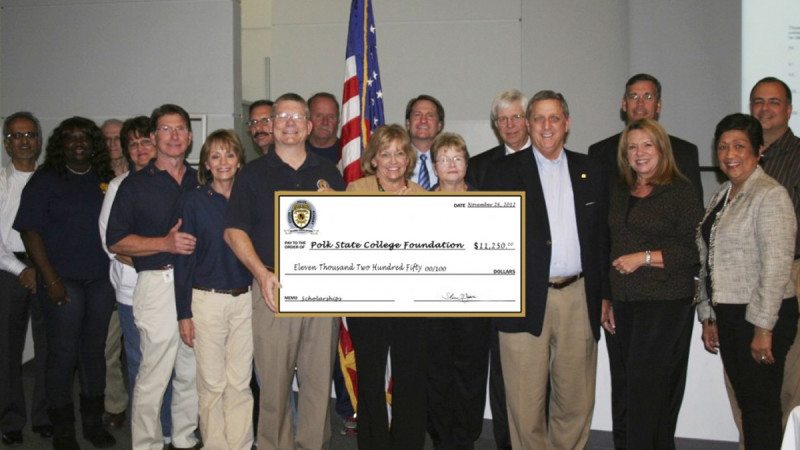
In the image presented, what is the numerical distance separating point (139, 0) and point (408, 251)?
4.92m

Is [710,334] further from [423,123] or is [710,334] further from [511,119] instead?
[423,123]

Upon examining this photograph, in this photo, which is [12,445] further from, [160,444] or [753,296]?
[753,296]

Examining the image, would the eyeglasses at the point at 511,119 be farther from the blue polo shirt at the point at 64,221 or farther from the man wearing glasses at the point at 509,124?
the blue polo shirt at the point at 64,221

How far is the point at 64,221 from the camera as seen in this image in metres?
4.50

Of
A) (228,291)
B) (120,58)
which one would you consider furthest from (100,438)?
(120,58)

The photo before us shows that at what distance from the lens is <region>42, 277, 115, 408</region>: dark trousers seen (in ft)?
14.8

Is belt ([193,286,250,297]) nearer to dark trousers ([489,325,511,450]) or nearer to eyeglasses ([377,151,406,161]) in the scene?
eyeglasses ([377,151,406,161])

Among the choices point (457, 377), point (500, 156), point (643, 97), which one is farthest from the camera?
point (643, 97)

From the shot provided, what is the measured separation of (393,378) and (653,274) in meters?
1.29

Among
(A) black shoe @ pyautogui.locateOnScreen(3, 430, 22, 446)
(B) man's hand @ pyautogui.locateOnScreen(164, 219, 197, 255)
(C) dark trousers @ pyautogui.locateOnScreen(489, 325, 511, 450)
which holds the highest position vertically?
(B) man's hand @ pyautogui.locateOnScreen(164, 219, 197, 255)

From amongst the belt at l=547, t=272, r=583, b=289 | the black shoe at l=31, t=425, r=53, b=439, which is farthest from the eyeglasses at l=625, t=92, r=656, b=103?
the black shoe at l=31, t=425, r=53, b=439

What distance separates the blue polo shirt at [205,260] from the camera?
3.92 meters

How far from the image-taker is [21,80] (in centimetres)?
752

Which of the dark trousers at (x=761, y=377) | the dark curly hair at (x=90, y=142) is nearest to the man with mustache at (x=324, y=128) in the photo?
the dark curly hair at (x=90, y=142)
